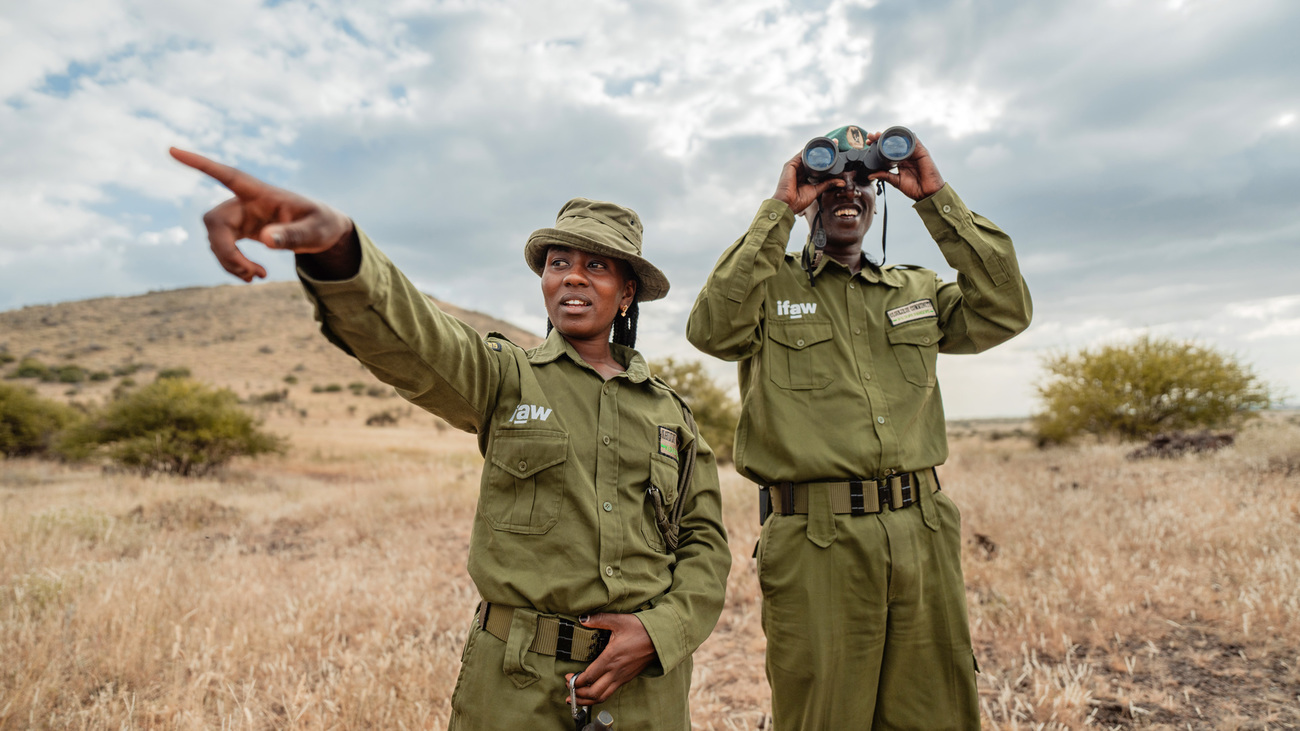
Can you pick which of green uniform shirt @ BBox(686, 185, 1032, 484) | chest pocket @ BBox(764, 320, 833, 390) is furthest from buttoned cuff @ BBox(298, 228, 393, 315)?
chest pocket @ BBox(764, 320, 833, 390)

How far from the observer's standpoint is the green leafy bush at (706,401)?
15.7m

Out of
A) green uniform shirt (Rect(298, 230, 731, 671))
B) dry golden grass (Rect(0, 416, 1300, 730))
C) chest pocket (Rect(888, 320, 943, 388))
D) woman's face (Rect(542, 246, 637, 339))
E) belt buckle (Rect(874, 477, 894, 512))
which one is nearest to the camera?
green uniform shirt (Rect(298, 230, 731, 671))

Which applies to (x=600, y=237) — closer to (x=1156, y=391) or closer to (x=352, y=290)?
(x=352, y=290)

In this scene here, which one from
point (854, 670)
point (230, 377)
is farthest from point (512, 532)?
point (230, 377)

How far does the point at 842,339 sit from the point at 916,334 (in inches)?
13.8

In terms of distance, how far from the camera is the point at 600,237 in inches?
78.5

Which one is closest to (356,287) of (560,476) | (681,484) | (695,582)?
(560,476)

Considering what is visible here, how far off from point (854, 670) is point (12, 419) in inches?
833

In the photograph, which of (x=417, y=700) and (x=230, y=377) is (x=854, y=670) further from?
(x=230, y=377)

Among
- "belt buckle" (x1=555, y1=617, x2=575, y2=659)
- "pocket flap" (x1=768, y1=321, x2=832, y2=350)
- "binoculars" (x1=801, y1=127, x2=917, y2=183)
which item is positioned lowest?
"belt buckle" (x1=555, y1=617, x2=575, y2=659)

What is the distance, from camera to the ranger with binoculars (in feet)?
7.95

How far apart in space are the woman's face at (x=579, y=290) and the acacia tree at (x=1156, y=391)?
1872 centimetres

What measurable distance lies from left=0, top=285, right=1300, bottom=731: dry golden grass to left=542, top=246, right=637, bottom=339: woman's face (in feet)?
7.93

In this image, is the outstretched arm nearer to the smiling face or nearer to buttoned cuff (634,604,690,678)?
buttoned cuff (634,604,690,678)
